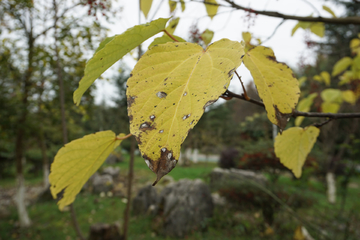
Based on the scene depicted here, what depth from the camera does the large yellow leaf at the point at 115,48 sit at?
9.5 inches

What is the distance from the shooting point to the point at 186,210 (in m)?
3.61

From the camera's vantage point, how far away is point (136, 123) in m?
0.19

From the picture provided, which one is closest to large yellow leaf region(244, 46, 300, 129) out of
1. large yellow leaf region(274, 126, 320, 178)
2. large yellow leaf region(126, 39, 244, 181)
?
large yellow leaf region(126, 39, 244, 181)

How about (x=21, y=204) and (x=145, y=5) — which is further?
(x=21, y=204)

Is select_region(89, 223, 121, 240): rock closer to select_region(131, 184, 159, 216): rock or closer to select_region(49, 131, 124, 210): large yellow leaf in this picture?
select_region(131, 184, 159, 216): rock

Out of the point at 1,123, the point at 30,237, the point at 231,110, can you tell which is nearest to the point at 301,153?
the point at 1,123

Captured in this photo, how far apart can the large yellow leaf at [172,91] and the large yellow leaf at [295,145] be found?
0.32m

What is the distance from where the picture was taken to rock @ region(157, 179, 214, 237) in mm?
3463

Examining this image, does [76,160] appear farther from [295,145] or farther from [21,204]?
[21,204]

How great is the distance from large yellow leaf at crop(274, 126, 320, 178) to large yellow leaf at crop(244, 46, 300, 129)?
0.72 feet

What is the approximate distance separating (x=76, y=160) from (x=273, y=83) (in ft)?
1.15

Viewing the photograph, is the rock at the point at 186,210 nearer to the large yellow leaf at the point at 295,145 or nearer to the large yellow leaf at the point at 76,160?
the large yellow leaf at the point at 295,145

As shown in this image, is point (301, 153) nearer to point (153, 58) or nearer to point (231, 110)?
point (153, 58)

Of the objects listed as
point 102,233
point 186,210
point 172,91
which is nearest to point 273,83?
point 172,91
